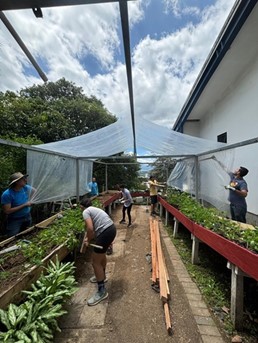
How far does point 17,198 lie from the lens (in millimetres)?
3512

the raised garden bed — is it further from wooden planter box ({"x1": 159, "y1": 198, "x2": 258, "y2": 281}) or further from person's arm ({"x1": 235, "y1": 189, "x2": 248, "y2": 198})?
person's arm ({"x1": 235, "y1": 189, "x2": 248, "y2": 198})

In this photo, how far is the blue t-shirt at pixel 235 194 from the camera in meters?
3.71

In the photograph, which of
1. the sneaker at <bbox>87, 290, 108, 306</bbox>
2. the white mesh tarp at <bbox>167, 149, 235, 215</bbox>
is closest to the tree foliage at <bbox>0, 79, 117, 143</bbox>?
the white mesh tarp at <bbox>167, 149, 235, 215</bbox>

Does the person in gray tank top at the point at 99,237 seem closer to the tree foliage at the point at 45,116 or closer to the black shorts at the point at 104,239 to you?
the black shorts at the point at 104,239

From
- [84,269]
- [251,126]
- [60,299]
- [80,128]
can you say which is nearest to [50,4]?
[60,299]

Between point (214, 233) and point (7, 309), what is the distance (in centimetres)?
271

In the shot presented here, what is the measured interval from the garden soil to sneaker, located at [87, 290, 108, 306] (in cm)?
6

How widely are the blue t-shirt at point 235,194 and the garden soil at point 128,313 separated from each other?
1731mm

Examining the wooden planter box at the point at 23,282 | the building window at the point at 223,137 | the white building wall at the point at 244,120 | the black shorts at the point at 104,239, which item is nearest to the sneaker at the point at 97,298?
the black shorts at the point at 104,239

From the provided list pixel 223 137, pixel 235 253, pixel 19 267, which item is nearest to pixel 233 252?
pixel 235 253

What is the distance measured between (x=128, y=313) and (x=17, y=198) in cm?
252

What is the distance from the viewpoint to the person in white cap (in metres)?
3.40

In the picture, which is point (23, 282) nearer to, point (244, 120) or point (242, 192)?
point (242, 192)

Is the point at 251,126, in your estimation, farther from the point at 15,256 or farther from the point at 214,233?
the point at 15,256
